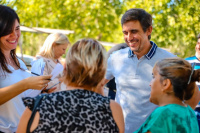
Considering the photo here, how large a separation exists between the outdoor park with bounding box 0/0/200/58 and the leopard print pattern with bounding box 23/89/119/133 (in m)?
9.16

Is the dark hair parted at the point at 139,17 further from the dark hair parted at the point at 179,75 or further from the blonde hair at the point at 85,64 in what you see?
the blonde hair at the point at 85,64

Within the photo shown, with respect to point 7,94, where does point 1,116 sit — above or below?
below

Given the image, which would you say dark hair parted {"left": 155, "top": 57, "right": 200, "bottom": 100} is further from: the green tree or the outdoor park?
the green tree

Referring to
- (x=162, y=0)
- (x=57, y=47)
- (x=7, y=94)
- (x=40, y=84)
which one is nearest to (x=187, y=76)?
(x=40, y=84)

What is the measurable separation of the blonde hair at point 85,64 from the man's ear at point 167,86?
56 centimetres

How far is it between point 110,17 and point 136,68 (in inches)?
545

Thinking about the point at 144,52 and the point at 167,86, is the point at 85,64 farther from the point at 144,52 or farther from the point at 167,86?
the point at 144,52

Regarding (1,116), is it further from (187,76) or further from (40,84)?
(187,76)

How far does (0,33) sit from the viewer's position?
2.31 meters

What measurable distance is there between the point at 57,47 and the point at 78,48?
2.75 metres

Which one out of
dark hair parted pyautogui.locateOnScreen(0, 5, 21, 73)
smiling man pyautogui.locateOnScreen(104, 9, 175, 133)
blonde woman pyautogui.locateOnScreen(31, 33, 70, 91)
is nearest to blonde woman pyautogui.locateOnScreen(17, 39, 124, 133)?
dark hair parted pyautogui.locateOnScreen(0, 5, 21, 73)

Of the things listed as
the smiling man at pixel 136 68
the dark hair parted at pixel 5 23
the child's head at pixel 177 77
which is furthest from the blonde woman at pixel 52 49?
the child's head at pixel 177 77

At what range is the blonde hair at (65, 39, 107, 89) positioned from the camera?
5.78ft

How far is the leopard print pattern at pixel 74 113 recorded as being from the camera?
1.65 metres
